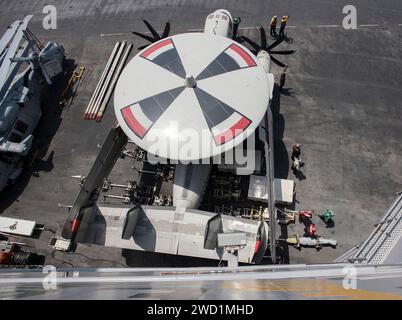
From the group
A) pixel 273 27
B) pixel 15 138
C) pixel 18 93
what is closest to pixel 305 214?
pixel 273 27

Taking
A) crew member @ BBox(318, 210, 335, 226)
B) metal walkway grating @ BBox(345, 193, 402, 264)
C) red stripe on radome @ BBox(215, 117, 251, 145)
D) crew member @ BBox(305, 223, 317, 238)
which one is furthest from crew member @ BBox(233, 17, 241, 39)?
metal walkway grating @ BBox(345, 193, 402, 264)

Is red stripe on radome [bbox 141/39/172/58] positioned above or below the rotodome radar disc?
above

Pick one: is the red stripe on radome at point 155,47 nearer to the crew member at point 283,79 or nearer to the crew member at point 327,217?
the crew member at point 283,79

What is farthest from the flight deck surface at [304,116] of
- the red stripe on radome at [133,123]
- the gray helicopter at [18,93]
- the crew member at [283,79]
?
the red stripe on radome at [133,123]

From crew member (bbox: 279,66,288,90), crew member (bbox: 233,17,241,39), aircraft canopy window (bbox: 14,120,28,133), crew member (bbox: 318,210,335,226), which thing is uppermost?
crew member (bbox: 233,17,241,39)

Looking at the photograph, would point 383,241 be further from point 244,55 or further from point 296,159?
point 244,55

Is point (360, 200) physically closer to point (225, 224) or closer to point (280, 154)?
point (280, 154)

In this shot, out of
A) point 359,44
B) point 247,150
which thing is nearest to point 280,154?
point 247,150

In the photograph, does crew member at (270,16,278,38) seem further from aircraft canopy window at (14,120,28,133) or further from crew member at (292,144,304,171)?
aircraft canopy window at (14,120,28,133)
